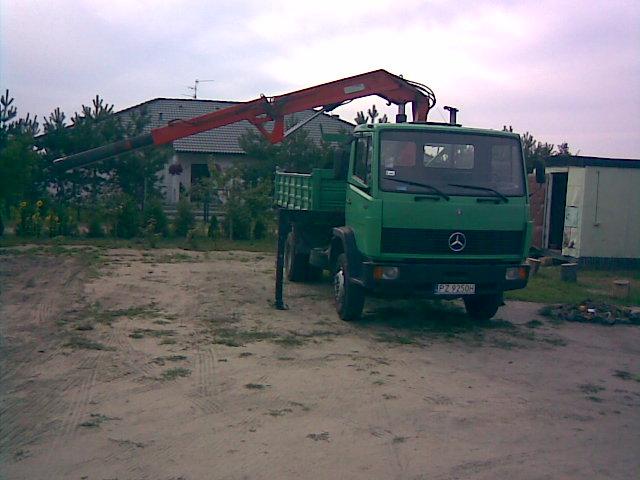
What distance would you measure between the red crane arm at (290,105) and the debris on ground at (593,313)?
14.8 feet

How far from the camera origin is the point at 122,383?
6863 millimetres

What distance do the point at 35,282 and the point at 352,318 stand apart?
18.7 ft

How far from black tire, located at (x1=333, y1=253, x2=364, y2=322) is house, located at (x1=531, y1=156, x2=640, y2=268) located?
28.3ft

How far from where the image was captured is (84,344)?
8.27m

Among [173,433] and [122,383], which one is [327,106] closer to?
[122,383]

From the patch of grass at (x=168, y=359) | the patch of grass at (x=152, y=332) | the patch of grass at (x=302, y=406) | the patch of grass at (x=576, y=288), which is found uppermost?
the patch of grass at (x=576, y=288)

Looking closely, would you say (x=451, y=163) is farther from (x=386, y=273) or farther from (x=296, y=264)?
(x=296, y=264)

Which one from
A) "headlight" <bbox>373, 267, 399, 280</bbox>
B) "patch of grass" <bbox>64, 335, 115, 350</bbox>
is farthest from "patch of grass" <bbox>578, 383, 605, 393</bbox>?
"patch of grass" <bbox>64, 335, 115, 350</bbox>

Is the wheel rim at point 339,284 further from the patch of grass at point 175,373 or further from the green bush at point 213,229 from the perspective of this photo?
the green bush at point 213,229

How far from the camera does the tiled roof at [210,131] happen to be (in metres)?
34.9

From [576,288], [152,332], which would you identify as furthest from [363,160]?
[576,288]

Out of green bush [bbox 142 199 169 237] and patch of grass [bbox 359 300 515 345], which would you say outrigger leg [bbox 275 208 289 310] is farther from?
green bush [bbox 142 199 169 237]

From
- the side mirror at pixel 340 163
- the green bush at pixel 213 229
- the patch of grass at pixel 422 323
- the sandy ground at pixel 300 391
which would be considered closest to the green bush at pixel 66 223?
the green bush at pixel 213 229

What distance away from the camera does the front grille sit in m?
9.27
